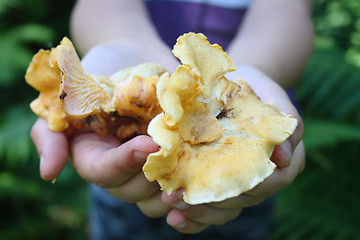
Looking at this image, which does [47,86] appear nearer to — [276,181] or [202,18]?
[276,181]

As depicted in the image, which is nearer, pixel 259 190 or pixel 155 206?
pixel 259 190

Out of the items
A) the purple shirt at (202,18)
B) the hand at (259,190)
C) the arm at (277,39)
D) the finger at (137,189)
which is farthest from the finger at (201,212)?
the purple shirt at (202,18)

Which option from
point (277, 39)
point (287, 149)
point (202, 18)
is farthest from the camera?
point (202, 18)

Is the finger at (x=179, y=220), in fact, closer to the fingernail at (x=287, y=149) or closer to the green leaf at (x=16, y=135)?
the fingernail at (x=287, y=149)

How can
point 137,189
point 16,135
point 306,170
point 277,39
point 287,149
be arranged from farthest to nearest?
point 306,170 < point 16,135 < point 277,39 < point 137,189 < point 287,149

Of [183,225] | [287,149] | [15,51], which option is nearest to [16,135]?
[15,51]

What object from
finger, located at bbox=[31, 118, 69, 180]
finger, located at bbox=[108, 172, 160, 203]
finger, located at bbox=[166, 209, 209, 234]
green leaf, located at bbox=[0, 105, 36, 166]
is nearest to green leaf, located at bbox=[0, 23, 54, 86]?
green leaf, located at bbox=[0, 105, 36, 166]
